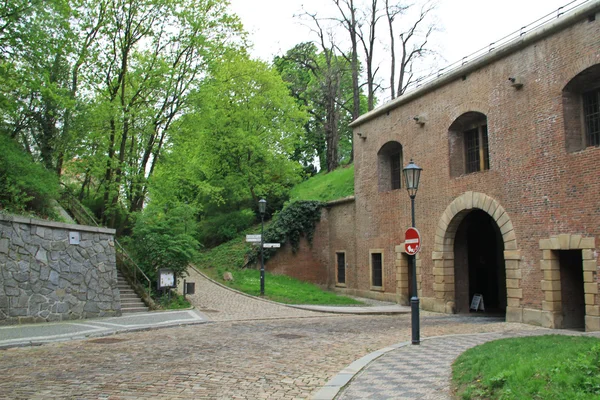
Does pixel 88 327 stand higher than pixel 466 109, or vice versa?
pixel 466 109

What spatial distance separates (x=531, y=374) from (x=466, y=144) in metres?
13.8


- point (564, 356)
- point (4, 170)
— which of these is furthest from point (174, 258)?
point (564, 356)

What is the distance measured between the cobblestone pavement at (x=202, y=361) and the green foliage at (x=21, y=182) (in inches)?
235

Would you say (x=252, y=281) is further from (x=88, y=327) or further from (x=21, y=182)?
(x=21, y=182)

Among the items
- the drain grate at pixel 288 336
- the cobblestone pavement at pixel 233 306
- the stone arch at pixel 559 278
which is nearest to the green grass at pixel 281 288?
the cobblestone pavement at pixel 233 306

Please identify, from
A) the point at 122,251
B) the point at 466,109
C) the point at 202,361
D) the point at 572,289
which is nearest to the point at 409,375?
the point at 202,361

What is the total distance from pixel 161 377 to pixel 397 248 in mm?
14817

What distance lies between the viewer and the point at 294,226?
2711 centimetres

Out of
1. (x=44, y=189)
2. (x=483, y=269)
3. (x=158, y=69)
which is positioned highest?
(x=158, y=69)

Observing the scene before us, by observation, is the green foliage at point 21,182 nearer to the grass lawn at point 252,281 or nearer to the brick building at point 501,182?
the grass lawn at point 252,281

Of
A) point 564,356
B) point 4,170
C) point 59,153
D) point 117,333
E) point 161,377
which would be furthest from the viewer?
point 59,153

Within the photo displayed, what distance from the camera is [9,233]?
12977 mm

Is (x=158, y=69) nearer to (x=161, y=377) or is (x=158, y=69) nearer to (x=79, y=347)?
(x=79, y=347)

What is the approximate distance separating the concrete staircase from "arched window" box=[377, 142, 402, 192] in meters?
11.3
